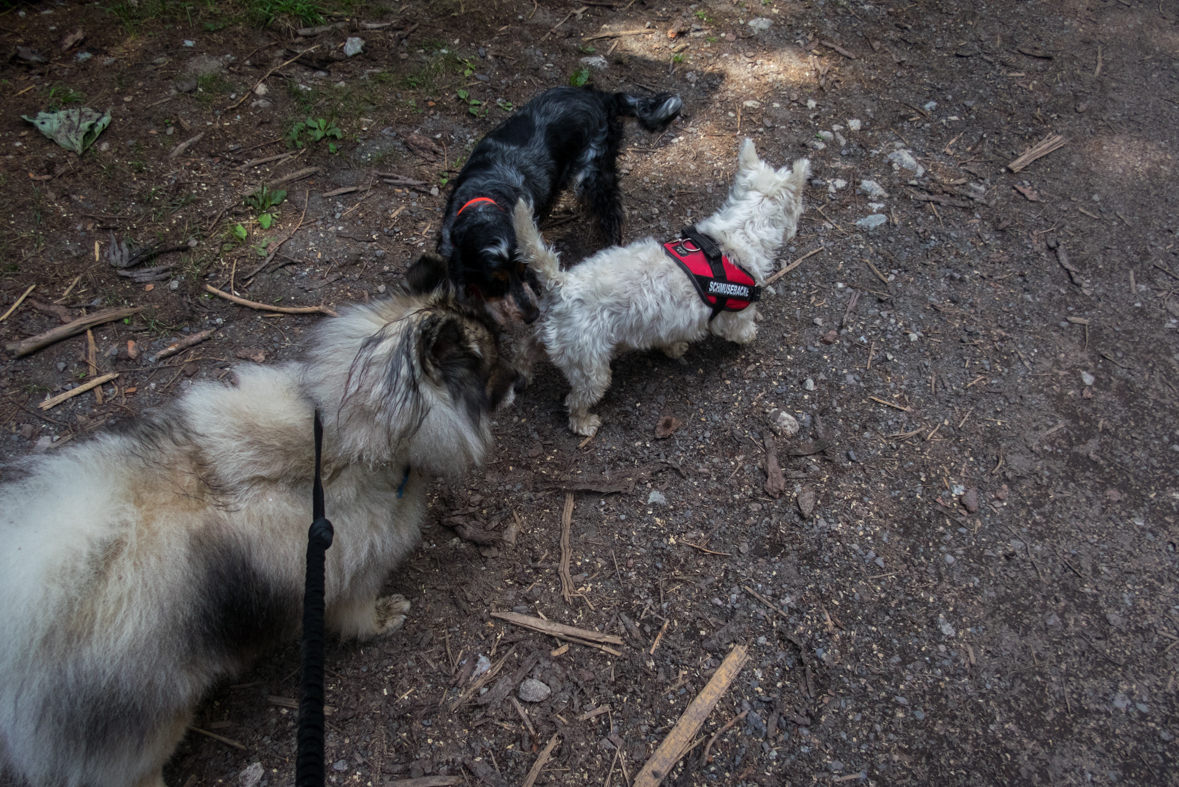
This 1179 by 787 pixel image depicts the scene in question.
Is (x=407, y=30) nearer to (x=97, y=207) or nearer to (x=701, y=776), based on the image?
(x=97, y=207)

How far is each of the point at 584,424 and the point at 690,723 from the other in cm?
183

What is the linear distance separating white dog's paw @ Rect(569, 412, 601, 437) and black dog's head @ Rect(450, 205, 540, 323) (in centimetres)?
72

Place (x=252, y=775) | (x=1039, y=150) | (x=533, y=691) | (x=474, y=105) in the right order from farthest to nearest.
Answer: (x=474, y=105)
(x=1039, y=150)
(x=533, y=691)
(x=252, y=775)

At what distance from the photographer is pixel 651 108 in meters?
4.59

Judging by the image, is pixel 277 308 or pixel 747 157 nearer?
pixel 747 157

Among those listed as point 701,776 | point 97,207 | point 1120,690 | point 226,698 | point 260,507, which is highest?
point 97,207

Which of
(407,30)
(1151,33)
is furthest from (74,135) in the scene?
(1151,33)

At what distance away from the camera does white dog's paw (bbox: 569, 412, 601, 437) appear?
12.6ft

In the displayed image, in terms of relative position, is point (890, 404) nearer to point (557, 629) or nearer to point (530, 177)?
point (557, 629)

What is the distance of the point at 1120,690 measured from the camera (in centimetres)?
291

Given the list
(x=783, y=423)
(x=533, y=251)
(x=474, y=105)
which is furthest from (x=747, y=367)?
(x=474, y=105)

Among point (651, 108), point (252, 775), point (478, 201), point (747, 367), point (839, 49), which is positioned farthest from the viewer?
point (839, 49)

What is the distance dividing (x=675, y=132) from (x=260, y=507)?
489 centimetres

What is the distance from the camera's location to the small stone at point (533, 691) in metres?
2.90
